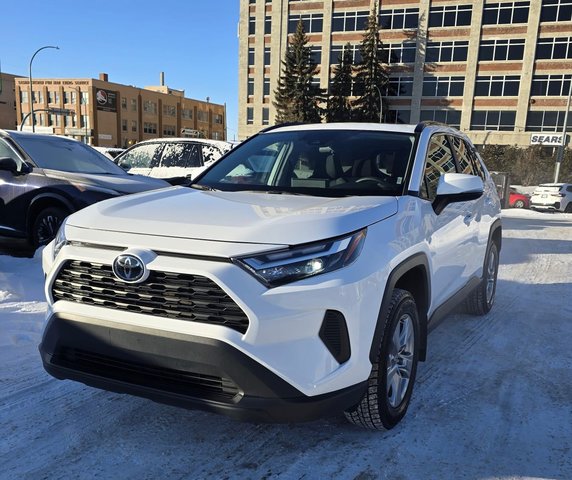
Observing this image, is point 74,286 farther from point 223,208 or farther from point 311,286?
point 311,286

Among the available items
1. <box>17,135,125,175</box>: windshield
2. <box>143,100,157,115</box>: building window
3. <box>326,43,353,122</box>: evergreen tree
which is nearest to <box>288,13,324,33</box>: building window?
<box>326,43,353,122</box>: evergreen tree

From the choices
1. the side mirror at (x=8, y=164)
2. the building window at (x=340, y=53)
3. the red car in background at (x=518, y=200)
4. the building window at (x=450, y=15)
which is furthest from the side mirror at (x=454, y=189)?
the building window at (x=450, y=15)

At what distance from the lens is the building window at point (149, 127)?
8502cm

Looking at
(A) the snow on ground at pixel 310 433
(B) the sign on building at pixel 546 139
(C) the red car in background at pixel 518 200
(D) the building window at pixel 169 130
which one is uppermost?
(D) the building window at pixel 169 130

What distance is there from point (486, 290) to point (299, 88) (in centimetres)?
4533

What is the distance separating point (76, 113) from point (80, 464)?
81067 mm

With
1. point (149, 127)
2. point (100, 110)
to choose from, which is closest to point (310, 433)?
point (100, 110)

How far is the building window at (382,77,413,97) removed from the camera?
1927 inches

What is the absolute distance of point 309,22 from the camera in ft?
168

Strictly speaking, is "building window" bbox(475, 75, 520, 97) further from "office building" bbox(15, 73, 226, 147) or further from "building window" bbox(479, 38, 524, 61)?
"office building" bbox(15, 73, 226, 147)

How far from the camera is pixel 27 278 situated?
212 inches

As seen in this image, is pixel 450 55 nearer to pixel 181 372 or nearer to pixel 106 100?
pixel 181 372

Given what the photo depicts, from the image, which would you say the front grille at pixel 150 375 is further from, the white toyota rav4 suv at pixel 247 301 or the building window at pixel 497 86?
the building window at pixel 497 86

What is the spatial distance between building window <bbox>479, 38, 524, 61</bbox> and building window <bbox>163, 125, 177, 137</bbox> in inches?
2252
